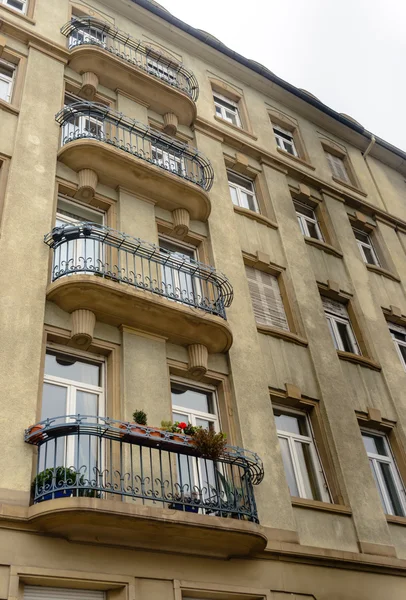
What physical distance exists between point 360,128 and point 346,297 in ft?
31.2

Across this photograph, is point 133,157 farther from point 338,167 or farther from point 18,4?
point 338,167

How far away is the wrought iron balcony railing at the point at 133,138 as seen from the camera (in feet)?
44.5

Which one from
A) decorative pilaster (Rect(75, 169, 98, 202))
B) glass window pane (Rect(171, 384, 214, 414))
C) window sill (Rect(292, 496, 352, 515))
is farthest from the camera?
decorative pilaster (Rect(75, 169, 98, 202))

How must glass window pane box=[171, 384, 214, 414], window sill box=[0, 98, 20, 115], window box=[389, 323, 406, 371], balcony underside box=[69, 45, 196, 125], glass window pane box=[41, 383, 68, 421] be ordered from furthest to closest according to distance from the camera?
window box=[389, 323, 406, 371], balcony underside box=[69, 45, 196, 125], window sill box=[0, 98, 20, 115], glass window pane box=[171, 384, 214, 414], glass window pane box=[41, 383, 68, 421]

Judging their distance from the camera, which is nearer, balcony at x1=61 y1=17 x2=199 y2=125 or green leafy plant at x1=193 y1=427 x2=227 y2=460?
green leafy plant at x1=193 y1=427 x2=227 y2=460

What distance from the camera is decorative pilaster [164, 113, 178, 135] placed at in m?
16.3

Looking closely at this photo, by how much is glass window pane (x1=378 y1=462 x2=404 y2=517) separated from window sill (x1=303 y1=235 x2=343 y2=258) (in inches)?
246

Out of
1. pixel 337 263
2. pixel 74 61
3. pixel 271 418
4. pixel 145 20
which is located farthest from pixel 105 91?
Answer: pixel 271 418

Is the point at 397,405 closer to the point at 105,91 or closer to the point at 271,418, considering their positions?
the point at 271,418

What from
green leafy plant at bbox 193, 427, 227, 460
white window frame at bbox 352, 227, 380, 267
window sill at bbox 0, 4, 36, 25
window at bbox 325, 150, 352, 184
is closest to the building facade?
window sill at bbox 0, 4, 36, 25

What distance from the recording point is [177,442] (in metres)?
9.37

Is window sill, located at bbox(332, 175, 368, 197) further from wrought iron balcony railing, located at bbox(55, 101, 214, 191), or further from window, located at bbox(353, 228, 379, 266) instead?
wrought iron balcony railing, located at bbox(55, 101, 214, 191)

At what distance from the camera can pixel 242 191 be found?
1753cm

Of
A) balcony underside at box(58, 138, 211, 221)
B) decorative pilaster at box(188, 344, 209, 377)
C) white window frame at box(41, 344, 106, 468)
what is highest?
balcony underside at box(58, 138, 211, 221)
